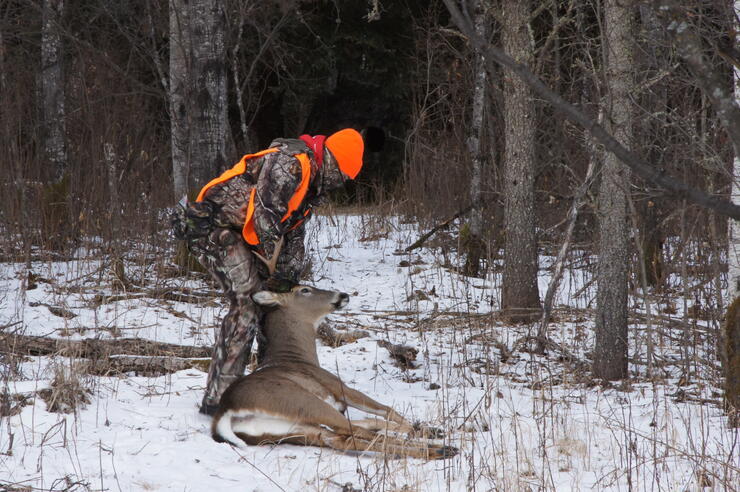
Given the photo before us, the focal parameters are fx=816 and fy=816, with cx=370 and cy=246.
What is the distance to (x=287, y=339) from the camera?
16.7ft

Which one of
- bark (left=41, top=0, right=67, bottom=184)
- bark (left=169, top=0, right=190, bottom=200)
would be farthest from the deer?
bark (left=41, top=0, right=67, bottom=184)

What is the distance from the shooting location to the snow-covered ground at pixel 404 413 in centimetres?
371

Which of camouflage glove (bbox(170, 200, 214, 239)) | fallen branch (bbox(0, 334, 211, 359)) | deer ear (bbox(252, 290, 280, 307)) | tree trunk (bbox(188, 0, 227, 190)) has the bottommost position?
fallen branch (bbox(0, 334, 211, 359))

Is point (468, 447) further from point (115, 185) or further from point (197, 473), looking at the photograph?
point (115, 185)

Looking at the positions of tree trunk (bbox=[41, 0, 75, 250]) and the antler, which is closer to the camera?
the antler

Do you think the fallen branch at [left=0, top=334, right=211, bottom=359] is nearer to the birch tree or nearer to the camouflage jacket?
the camouflage jacket

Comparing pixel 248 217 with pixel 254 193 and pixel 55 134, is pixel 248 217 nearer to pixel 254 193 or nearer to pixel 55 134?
pixel 254 193

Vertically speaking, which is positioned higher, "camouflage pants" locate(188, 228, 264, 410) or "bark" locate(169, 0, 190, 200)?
"bark" locate(169, 0, 190, 200)

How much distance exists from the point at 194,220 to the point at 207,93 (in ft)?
13.0

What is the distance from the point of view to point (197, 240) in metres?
4.98

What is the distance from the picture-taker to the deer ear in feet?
16.0

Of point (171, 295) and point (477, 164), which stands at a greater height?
point (477, 164)

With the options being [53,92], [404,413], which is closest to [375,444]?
[404,413]

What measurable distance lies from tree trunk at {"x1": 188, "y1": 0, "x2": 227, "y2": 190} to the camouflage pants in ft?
12.3
